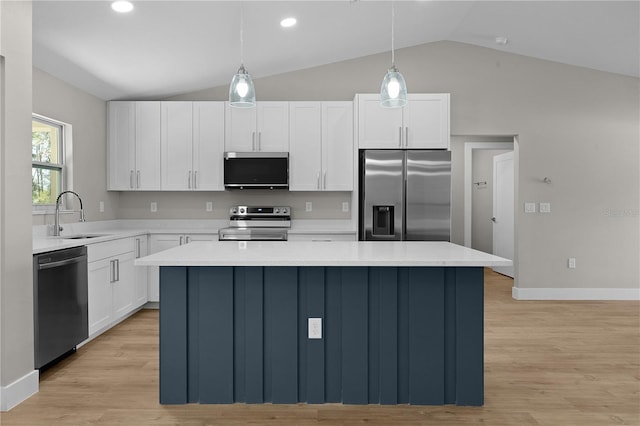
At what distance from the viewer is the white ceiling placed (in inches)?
135

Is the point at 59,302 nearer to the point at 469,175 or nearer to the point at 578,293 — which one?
the point at 578,293

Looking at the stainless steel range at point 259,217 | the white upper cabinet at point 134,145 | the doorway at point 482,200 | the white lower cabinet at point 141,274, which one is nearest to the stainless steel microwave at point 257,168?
the stainless steel range at point 259,217

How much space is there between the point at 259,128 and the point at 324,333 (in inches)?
120

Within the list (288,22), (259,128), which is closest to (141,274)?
(259,128)

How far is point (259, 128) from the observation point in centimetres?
499

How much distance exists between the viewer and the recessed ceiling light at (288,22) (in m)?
3.91

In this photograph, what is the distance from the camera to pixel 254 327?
8.23 ft

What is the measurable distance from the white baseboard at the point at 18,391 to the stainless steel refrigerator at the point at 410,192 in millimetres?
3107

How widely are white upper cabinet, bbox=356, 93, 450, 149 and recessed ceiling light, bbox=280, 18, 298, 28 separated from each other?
1098 mm

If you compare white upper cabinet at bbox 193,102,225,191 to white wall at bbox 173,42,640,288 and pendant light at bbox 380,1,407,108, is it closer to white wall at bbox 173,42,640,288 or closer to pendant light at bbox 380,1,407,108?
white wall at bbox 173,42,640,288

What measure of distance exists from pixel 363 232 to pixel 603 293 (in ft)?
10.3

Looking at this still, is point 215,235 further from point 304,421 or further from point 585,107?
point 585,107


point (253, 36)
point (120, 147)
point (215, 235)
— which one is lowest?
point (215, 235)

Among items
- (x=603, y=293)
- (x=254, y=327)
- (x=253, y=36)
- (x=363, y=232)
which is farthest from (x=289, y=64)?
(x=603, y=293)
